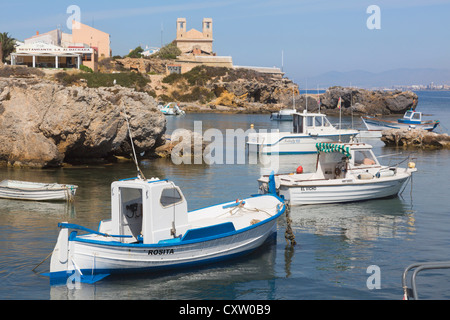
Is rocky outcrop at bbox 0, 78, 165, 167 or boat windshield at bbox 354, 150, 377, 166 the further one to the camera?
rocky outcrop at bbox 0, 78, 165, 167

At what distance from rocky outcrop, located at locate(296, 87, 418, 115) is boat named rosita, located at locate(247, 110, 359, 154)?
56.9m

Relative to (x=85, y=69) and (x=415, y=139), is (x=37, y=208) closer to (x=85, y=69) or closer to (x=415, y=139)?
(x=415, y=139)

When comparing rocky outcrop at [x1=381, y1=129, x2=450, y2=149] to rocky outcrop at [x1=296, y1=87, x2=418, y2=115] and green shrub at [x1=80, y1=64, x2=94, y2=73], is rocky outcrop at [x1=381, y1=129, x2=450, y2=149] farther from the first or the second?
green shrub at [x1=80, y1=64, x2=94, y2=73]

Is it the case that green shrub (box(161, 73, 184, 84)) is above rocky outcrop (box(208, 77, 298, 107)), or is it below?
above

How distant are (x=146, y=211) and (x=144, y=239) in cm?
74

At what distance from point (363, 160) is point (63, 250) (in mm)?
15638

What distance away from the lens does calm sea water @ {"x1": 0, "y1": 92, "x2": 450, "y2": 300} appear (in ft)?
45.0

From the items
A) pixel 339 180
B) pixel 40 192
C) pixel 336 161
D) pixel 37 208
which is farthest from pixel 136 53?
pixel 339 180

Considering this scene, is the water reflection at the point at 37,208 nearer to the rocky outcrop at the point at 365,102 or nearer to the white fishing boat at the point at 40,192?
the white fishing boat at the point at 40,192

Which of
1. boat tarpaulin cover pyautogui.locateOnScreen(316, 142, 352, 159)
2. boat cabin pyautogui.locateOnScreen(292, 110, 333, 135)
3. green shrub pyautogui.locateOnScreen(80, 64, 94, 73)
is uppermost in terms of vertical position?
green shrub pyautogui.locateOnScreen(80, 64, 94, 73)

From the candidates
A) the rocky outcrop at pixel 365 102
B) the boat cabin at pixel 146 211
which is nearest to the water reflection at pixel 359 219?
the boat cabin at pixel 146 211

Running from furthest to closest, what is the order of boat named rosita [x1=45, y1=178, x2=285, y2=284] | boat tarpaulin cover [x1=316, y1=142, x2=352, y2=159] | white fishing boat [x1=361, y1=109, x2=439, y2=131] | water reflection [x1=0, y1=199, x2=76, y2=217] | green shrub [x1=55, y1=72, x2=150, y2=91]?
green shrub [x1=55, y1=72, x2=150, y2=91], white fishing boat [x1=361, y1=109, x2=439, y2=131], boat tarpaulin cover [x1=316, y1=142, x2=352, y2=159], water reflection [x1=0, y1=199, x2=76, y2=217], boat named rosita [x1=45, y1=178, x2=285, y2=284]

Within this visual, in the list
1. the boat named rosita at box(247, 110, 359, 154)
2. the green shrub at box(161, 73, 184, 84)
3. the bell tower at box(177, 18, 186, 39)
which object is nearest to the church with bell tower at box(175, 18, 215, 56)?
the bell tower at box(177, 18, 186, 39)

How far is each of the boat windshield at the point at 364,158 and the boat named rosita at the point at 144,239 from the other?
9.74 m
